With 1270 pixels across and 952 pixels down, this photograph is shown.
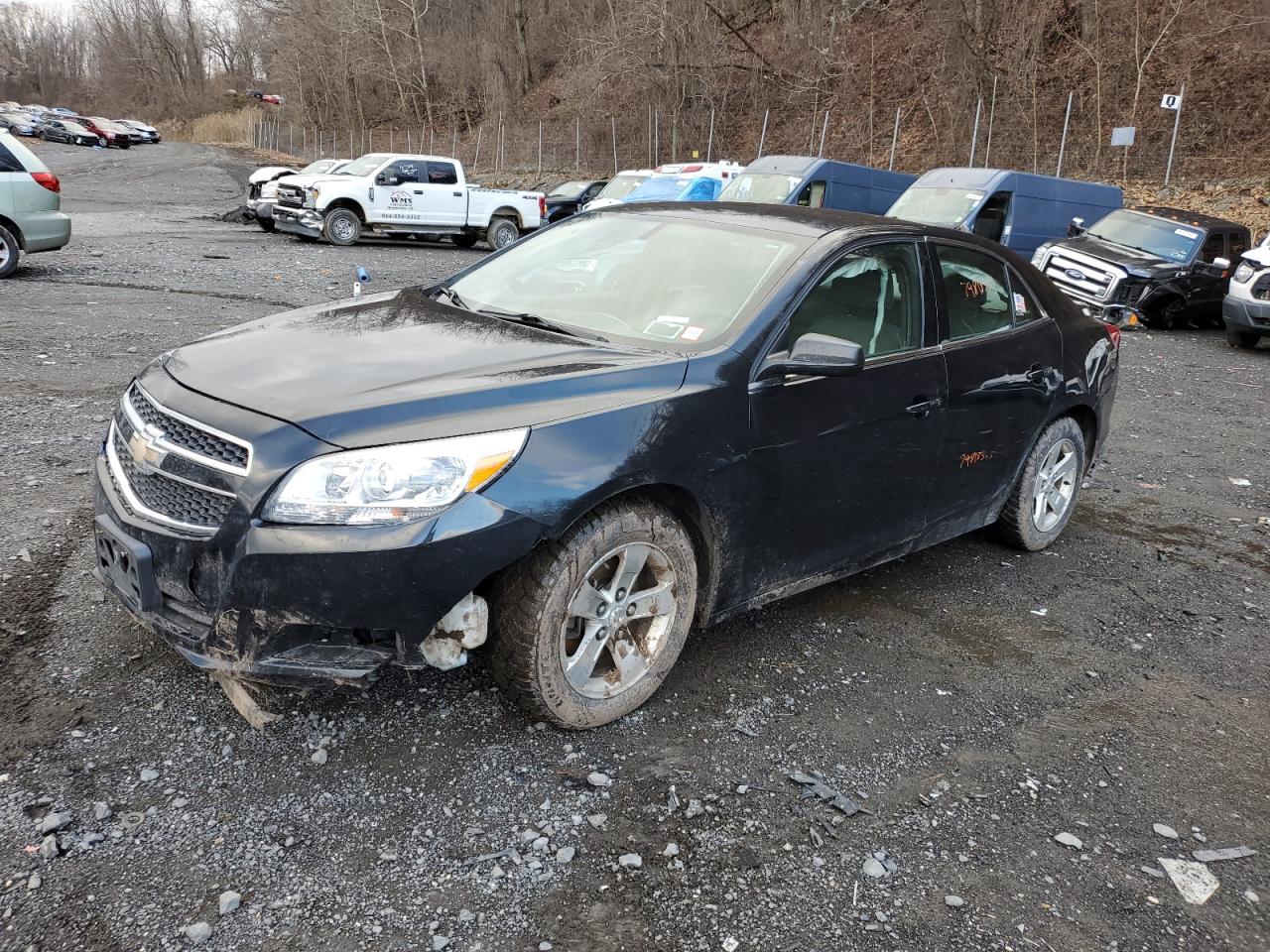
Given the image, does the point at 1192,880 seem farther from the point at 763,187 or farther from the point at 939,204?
the point at 763,187

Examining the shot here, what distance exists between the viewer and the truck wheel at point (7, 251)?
1163 cm

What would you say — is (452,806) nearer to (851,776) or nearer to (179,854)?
Answer: (179,854)

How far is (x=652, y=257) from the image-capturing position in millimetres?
3975

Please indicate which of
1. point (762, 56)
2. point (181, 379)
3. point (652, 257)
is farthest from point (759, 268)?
point (762, 56)

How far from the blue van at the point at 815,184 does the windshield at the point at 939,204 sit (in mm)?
1298

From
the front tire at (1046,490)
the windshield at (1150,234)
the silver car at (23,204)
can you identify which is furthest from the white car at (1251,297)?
the silver car at (23,204)

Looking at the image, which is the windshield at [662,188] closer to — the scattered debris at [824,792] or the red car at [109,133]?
the scattered debris at [824,792]

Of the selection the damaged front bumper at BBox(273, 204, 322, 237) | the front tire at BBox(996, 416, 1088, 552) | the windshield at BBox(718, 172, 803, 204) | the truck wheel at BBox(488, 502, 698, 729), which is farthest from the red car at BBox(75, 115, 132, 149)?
the truck wheel at BBox(488, 502, 698, 729)

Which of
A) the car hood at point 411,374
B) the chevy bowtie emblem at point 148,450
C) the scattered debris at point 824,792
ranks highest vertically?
the car hood at point 411,374

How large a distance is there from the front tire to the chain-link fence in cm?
2044

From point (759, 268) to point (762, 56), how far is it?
33852 millimetres

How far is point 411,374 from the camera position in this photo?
3.06 m

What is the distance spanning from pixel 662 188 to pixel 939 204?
645 cm

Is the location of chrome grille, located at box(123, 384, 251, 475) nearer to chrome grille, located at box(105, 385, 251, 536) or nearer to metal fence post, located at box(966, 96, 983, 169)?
chrome grille, located at box(105, 385, 251, 536)
